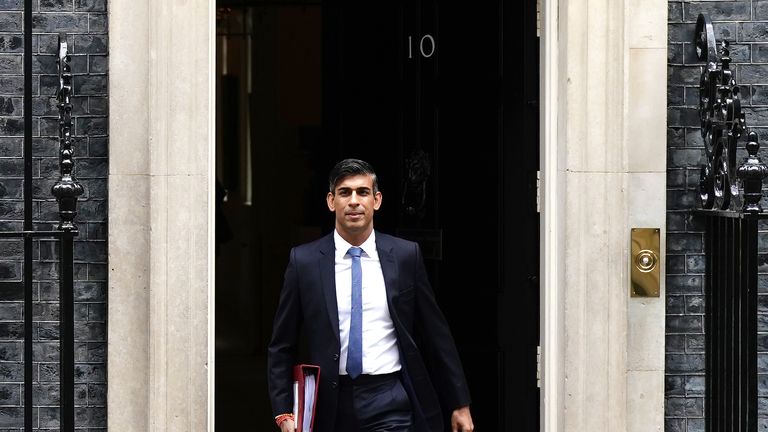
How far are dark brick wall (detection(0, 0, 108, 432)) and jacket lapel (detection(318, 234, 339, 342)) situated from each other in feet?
4.08

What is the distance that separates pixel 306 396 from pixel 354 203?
79cm

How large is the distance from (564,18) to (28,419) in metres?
2.98

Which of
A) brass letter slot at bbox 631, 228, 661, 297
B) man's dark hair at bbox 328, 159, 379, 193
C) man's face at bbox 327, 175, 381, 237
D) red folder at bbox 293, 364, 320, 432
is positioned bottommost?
red folder at bbox 293, 364, 320, 432

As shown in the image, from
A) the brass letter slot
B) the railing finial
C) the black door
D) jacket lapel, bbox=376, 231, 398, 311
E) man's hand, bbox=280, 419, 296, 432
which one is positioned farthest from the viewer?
the black door

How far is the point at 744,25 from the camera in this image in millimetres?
6188

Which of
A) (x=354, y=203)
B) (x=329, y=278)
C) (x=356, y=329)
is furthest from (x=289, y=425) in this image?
(x=354, y=203)

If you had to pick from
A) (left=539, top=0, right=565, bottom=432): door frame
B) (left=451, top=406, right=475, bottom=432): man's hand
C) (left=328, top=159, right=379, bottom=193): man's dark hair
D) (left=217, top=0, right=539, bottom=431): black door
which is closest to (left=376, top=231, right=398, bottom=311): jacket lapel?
(left=328, top=159, right=379, bottom=193): man's dark hair

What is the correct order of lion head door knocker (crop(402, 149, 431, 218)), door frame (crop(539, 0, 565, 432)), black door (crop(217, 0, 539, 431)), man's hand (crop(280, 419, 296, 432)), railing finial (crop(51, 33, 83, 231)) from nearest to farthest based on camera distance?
man's hand (crop(280, 419, 296, 432)) < railing finial (crop(51, 33, 83, 231)) < door frame (crop(539, 0, 565, 432)) < black door (crop(217, 0, 539, 431)) < lion head door knocker (crop(402, 149, 431, 218))

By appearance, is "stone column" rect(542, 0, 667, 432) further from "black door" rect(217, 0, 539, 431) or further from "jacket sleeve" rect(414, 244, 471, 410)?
"jacket sleeve" rect(414, 244, 471, 410)

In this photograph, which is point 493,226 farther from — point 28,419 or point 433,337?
point 28,419

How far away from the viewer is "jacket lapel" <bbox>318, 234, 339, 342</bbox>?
5238 mm

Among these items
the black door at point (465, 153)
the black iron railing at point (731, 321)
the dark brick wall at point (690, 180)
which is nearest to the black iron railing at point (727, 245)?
the black iron railing at point (731, 321)

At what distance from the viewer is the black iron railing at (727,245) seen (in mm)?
5366

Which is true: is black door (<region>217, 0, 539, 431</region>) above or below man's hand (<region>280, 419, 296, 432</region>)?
above
